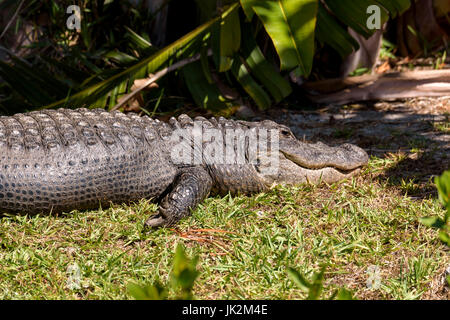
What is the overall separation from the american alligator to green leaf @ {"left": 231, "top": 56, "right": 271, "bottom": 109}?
1.17 m

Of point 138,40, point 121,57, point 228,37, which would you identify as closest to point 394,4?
point 228,37

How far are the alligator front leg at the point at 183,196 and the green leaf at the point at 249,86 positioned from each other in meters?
1.79

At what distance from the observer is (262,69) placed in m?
5.58

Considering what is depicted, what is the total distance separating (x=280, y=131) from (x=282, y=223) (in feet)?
3.51

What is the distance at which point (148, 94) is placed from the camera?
6.03 metres

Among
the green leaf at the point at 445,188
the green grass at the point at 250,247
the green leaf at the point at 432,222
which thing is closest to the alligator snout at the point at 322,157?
the green grass at the point at 250,247

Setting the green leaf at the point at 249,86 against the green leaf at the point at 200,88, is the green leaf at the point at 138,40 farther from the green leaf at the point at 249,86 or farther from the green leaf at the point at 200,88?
the green leaf at the point at 249,86

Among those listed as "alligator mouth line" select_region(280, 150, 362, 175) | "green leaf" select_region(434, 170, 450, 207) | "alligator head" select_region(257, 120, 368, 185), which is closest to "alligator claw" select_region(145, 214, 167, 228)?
"alligator head" select_region(257, 120, 368, 185)

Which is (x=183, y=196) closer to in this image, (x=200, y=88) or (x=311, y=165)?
(x=311, y=165)

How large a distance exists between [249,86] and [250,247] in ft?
8.90

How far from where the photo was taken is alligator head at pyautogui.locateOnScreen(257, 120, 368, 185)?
416cm

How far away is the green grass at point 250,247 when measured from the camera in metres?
2.84
